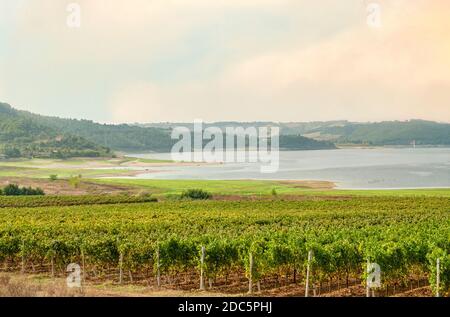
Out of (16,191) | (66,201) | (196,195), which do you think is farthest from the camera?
(16,191)

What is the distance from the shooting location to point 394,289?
83.9ft

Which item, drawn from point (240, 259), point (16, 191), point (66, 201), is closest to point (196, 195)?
point (66, 201)

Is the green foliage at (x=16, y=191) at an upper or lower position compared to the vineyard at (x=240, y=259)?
lower

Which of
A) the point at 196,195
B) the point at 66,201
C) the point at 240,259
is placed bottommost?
the point at 196,195

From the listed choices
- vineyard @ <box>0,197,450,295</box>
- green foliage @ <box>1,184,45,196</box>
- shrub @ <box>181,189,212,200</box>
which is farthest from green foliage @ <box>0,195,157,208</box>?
vineyard @ <box>0,197,450,295</box>

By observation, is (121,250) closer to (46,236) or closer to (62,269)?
(62,269)

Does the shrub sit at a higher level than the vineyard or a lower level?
lower

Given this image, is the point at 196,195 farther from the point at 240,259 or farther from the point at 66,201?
the point at 240,259

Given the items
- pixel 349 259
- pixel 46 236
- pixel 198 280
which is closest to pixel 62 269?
pixel 46 236

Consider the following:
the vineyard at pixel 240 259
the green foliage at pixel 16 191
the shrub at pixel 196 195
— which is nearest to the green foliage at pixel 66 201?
the shrub at pixel 196 195

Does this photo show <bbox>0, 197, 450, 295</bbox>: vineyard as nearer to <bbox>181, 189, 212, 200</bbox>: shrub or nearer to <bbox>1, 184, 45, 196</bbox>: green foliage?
<bbox>181, 189, 212, 200</bbox>: shrub

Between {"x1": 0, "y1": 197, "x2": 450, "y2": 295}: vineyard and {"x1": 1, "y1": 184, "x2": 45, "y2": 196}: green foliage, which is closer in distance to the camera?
{"x1": 0, "y1": 197, "x2": 450, "y2": 295}: vineyard

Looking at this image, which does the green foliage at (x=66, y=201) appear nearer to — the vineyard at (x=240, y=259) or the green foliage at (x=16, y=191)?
the green foliage at (x=16, y=191)
